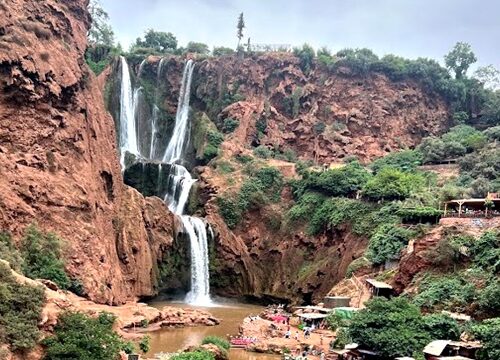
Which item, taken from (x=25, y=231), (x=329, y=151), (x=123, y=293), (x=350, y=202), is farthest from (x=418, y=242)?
(x=329, y=151)

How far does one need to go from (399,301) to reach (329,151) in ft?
129

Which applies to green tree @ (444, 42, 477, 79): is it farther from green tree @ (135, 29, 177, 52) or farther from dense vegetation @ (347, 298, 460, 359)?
dense vegetation @ (347, 298, 460, 359)

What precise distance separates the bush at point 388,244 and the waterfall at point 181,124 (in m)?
30.2

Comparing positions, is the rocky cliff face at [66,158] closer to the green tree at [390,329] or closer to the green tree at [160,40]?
the green tree at [390,329]

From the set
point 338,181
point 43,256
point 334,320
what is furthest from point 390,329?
point 338,181

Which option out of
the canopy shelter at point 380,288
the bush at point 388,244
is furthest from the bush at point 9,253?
the bush at point 388,244

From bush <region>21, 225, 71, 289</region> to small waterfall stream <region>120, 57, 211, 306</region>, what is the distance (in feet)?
53.0

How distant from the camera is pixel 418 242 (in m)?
34.5

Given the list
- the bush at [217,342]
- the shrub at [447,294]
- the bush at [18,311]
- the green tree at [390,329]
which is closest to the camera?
the bush at [18,311]

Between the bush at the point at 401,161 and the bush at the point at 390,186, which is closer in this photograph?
the bush at the point at 390,186

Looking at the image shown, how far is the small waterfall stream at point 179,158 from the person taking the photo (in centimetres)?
4856

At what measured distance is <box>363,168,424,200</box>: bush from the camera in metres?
47.1

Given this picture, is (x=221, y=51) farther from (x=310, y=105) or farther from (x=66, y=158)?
(x=66, y=158)

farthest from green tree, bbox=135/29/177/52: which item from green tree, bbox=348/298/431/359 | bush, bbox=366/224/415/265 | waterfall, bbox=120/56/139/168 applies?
green tree, bbox=348/298/431/359
